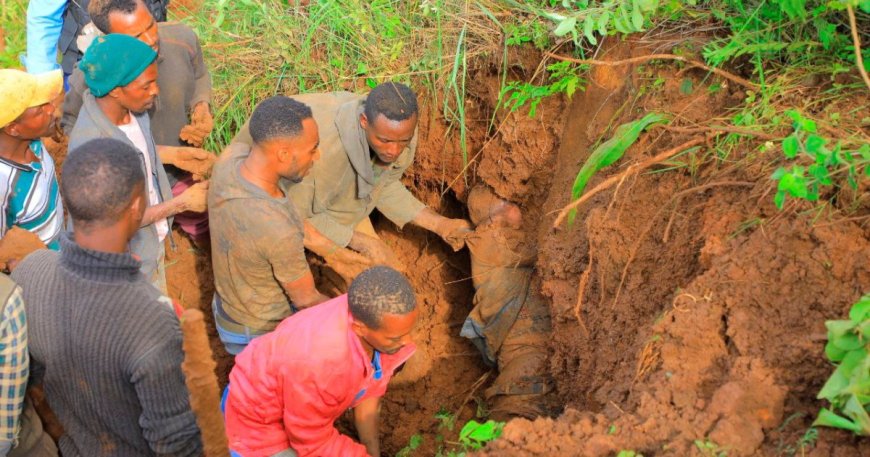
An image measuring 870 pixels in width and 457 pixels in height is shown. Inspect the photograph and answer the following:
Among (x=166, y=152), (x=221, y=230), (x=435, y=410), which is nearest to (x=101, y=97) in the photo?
(x=166, y=152)

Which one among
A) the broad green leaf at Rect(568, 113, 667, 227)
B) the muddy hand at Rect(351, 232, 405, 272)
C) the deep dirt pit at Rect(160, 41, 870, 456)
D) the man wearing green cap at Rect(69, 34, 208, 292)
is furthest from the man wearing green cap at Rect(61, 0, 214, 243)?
the broad green leaf at Rect(568, 113, 667, 227)

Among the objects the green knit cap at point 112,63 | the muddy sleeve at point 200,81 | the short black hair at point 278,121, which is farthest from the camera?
the muddy sleeve at point 200,81

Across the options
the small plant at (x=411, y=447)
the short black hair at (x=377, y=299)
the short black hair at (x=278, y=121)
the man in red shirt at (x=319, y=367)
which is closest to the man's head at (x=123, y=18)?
the short black hair at (x=278, y=121)

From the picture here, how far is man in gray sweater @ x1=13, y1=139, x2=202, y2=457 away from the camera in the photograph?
211 centimetres

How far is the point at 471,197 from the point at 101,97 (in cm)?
206

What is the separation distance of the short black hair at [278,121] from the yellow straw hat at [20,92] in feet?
3.11

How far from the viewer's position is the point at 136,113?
359 cm

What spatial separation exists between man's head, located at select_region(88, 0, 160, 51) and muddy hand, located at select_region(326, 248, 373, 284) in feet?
4.86

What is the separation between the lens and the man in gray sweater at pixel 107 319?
211cm

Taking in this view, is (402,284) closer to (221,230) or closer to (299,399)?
(299,399)

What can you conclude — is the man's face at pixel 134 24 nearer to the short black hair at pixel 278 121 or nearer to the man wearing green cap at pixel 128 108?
the man wearing green cap at pixel 128 108

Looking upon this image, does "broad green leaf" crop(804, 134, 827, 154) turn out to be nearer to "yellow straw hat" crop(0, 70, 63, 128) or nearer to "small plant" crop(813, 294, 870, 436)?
"small plant" crop(813, 294, 870, 436)

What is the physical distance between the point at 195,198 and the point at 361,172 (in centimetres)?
83

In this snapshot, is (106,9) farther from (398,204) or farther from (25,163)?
(398,204)
